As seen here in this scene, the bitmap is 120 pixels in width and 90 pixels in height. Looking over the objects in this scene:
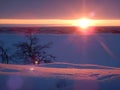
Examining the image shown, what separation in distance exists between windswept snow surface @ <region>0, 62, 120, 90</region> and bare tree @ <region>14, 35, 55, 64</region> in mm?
26

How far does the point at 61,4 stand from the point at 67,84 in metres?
0.33

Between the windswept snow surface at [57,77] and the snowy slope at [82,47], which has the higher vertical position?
the snowy slope at [82,47]

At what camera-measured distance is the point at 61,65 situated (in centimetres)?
94

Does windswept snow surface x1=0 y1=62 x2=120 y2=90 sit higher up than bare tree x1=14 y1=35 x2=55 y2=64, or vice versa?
bare tree x1=14 y1=35 x2=55 y2=64

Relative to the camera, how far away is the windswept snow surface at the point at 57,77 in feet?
3.18

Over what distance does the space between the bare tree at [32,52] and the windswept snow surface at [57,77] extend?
0.03 m

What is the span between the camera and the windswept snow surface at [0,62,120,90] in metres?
0.97

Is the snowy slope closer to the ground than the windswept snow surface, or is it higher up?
higher up

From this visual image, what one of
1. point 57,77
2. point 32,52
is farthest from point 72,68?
point 32,52

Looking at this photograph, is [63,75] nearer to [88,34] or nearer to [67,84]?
[67,84]

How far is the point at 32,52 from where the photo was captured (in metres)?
0.98

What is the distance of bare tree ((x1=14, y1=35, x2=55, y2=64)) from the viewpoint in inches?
37.0

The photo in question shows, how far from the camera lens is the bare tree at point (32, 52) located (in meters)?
0.94

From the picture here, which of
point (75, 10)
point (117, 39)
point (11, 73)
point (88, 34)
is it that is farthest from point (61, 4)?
point (11, 73)
